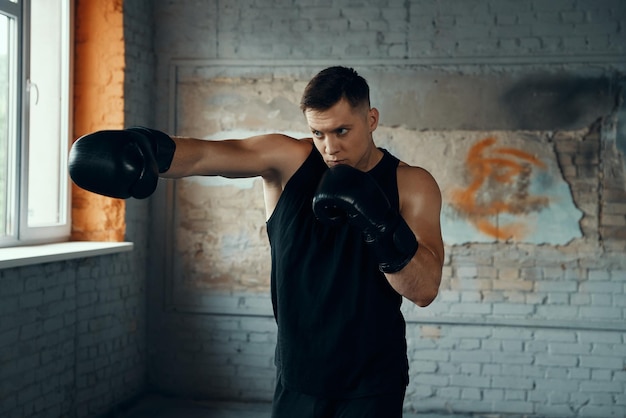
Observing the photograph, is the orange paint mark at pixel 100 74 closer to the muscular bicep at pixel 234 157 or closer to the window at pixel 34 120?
the window at pixel 34 120

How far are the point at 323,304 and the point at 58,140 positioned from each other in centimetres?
271

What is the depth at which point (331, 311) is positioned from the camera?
2.15 metres

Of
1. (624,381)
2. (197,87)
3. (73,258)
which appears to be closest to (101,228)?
(73,258)

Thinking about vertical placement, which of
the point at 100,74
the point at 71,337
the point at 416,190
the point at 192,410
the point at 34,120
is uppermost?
the point at 100,74

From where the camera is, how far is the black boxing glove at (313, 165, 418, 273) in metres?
1.96

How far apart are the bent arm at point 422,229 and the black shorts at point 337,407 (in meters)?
0.33

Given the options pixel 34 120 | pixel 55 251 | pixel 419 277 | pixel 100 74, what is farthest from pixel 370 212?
pixel 100 74

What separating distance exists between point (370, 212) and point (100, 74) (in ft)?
9.88

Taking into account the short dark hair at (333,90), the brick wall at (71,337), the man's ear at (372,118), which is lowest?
the brick wall at (71,337)

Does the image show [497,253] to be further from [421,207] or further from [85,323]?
[85,323]

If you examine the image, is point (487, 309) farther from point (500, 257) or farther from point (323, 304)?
point (323, 304)

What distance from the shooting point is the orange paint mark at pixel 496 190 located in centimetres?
448

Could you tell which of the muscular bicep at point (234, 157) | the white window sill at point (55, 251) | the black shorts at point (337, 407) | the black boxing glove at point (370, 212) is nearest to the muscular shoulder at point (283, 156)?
the muscular bicep at point (234, 157)

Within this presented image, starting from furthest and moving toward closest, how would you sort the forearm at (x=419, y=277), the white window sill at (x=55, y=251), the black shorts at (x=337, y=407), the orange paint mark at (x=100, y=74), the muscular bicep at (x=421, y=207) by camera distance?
the orange paint mark at (x=100, y=74) < the white window sill at (x=55, y=251) < the muscular bicep at (x=421, y=207) < the black shorts at (x=337, y=407) < the forearm at (x=419, y=277)
